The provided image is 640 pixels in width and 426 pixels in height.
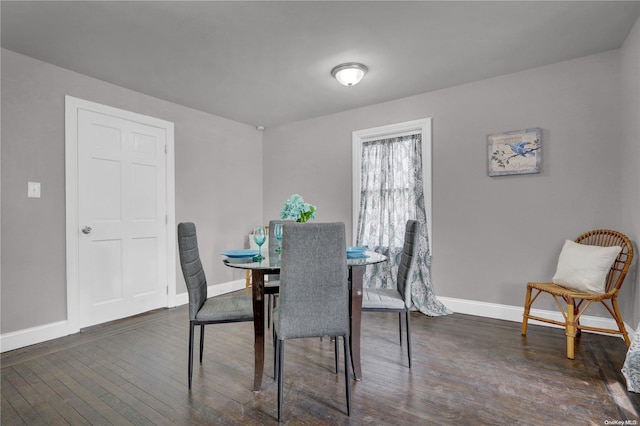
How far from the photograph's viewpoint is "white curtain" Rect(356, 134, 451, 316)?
3715 millimetres

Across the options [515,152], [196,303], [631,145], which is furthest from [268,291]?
[631,145]

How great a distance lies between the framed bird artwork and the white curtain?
2.55ft

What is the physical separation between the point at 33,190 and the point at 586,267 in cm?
468

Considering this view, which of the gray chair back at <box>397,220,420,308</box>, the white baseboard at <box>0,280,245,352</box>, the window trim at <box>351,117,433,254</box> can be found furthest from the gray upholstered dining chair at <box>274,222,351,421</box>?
the white baseboard at <box>0,280,245,352</box>

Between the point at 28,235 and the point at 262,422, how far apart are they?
8.71ft

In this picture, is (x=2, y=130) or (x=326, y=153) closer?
(x=2, y=130)

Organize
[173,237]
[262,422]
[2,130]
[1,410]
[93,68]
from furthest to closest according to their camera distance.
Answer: [173,237] → [93,68] → [2,130] → [1,410] → [262,422]

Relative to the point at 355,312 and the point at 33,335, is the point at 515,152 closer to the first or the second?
the point at 355,312

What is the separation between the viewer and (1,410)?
1862 mm

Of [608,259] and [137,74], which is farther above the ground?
[137,74]

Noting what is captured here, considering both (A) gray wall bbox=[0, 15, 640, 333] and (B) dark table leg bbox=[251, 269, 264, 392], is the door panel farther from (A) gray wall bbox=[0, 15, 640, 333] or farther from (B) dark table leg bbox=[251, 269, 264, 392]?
(B) dark table leg bbox=[251, 269, 264, 392]

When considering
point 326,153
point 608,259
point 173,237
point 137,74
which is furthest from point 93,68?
point 608,259

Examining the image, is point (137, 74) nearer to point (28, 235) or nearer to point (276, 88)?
point (276, 88)

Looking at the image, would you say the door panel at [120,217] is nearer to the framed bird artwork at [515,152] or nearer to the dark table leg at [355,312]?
the dark table leg at [355,312]
